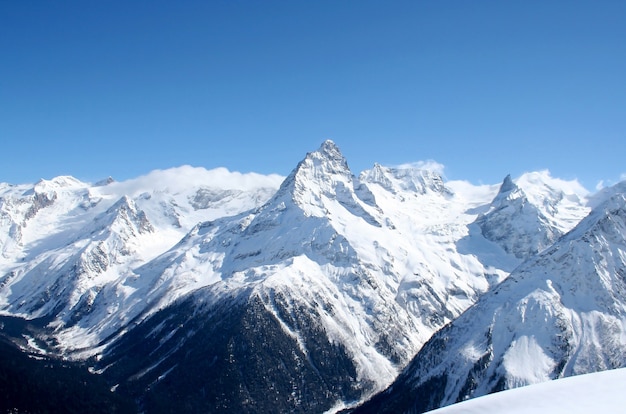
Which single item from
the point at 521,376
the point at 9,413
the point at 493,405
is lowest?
the point at 521,376

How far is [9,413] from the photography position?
645 feet

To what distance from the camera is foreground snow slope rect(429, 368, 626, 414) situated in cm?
1603

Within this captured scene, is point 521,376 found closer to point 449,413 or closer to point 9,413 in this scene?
point 9,413

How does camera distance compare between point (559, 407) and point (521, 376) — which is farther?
point (521, 376)

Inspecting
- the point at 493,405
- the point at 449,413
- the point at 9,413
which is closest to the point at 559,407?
the point at 493,405

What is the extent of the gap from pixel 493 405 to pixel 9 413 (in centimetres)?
21760

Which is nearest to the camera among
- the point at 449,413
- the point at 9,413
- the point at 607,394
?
the point at 449,413

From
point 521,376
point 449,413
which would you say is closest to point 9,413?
point 521,376

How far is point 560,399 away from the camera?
1698 centimetres

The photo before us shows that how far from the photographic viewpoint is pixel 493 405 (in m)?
16.5

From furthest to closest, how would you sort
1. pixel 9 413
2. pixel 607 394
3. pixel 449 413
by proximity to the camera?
pixel 9 413 < pixel 607 394 < pixel 449 413

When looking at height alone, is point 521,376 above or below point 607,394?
below

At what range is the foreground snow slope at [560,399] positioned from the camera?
631 inches

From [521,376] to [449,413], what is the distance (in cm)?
20133
